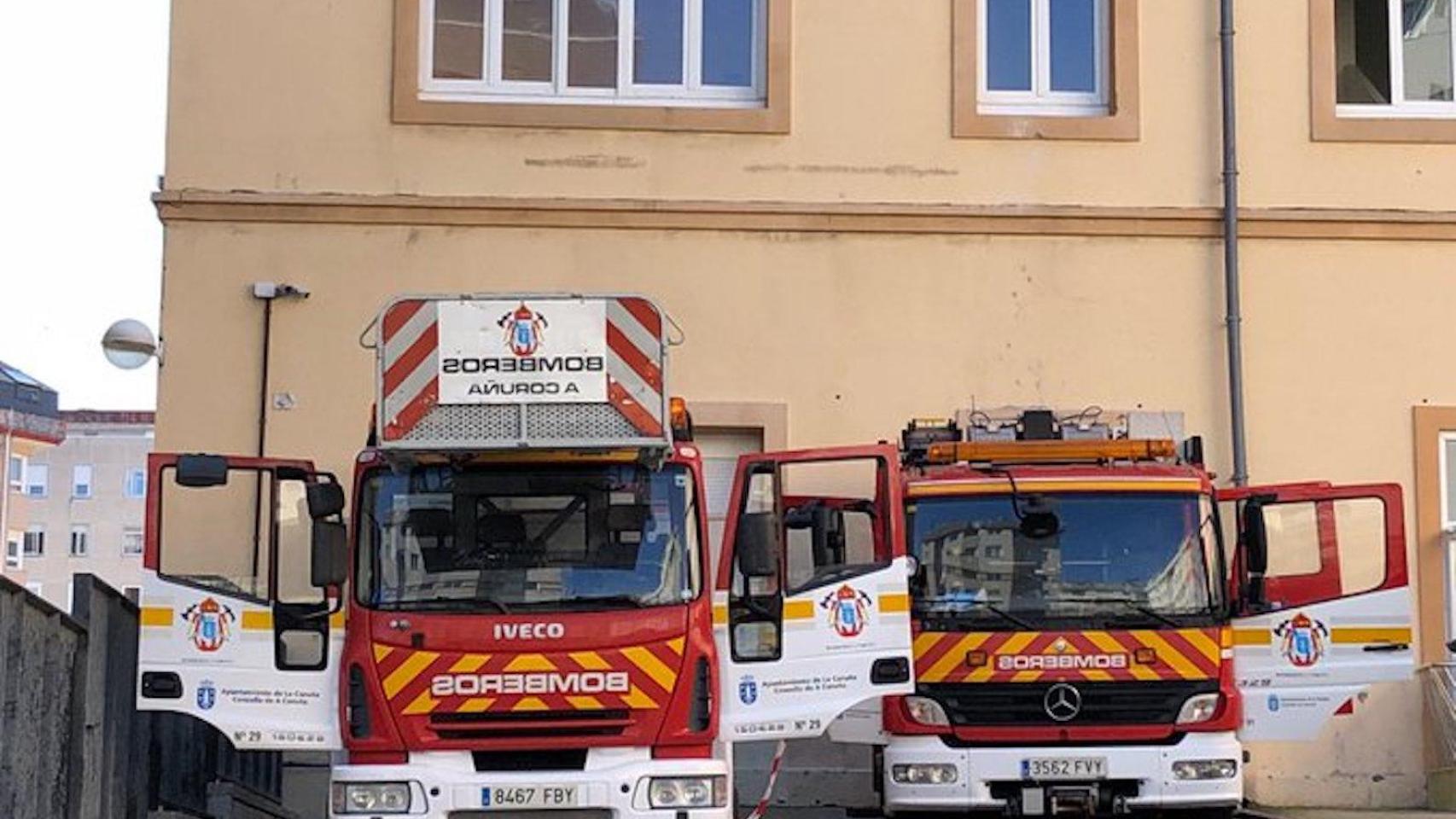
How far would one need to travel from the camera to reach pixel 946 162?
16.0 metres

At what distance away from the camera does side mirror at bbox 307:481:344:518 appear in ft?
35.3

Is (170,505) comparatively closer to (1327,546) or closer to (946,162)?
(946,162)

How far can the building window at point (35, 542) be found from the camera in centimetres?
7604

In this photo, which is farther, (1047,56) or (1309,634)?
(1047,56)

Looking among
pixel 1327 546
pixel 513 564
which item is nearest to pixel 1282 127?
pixel 1327 546

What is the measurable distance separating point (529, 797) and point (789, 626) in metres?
1.63

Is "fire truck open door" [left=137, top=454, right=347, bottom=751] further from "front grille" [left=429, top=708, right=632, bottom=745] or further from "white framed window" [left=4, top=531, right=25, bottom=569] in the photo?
"white framed window" [left=4, top=531, right=25, bottom=569]

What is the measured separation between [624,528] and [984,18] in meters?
7.26

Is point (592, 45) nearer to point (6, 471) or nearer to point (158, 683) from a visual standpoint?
point (158, 683)

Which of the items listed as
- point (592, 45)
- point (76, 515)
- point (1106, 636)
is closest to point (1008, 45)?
point (592, 45)

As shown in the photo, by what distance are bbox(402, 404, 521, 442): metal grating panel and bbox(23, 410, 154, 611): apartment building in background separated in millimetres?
67883

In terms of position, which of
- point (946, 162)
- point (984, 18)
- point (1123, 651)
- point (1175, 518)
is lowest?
point (1123, 651)

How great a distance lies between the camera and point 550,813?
10219mm

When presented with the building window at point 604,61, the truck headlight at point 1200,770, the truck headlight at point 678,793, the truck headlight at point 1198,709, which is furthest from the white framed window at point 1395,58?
the truck headlight at point 678,793
